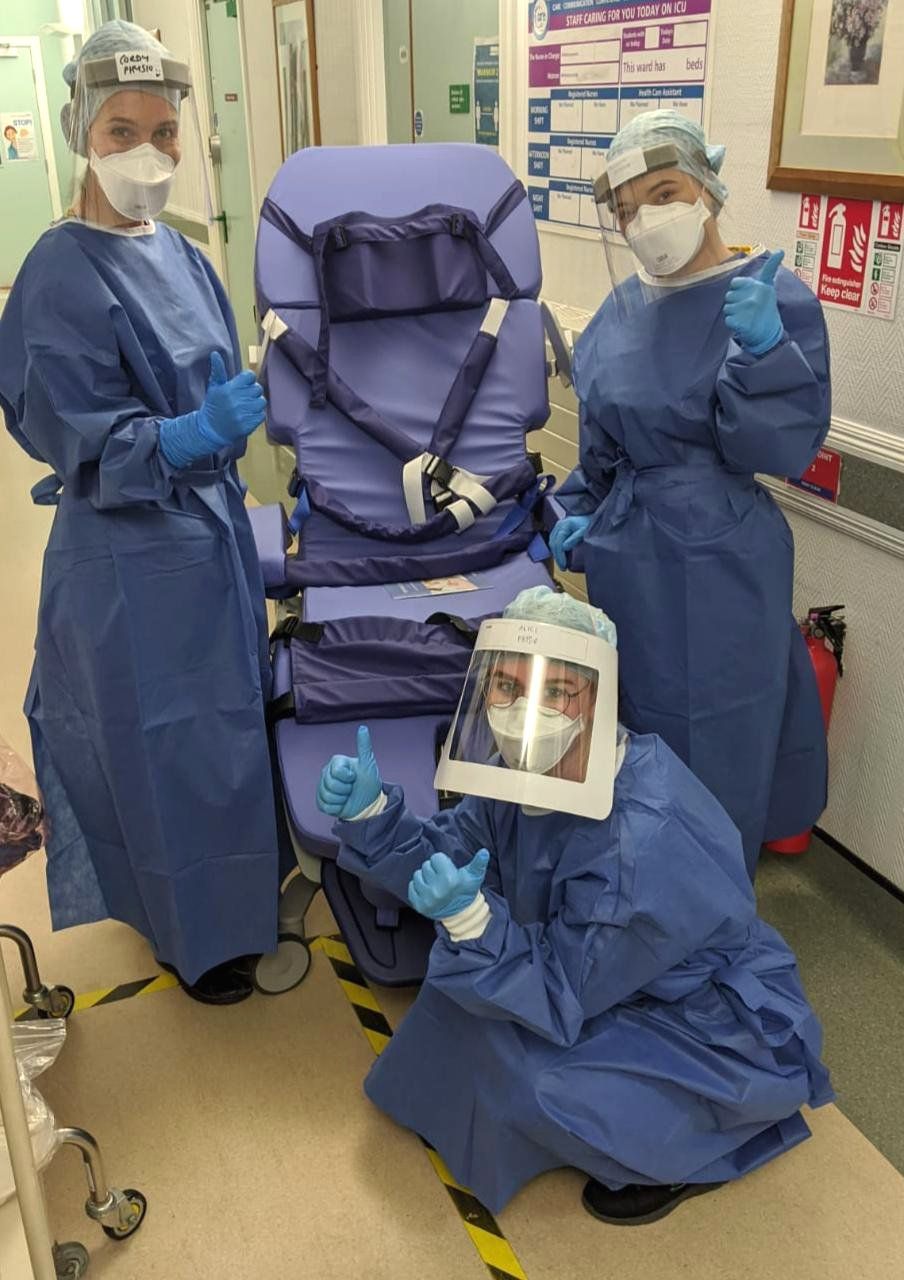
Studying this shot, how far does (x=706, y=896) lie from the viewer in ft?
5.19

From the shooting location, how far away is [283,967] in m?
2.19

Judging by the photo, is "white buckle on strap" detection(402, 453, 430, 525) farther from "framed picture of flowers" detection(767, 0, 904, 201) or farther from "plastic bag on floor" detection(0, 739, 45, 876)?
"plastic bag on floor" detection(0, 739, 45, 876)

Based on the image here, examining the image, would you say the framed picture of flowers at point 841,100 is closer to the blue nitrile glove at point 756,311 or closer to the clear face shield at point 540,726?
the blue nitrile glove at point 756,311

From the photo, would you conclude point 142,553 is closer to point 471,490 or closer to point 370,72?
point 471,490

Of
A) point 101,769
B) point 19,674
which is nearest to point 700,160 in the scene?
point 101,769

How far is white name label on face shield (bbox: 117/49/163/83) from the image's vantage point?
1.69 metres

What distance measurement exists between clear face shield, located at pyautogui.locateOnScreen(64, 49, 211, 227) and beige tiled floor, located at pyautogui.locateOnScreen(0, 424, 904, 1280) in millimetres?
1426

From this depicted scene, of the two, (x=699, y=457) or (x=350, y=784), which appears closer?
(x=350, y=784)

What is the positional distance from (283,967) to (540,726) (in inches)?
36.7

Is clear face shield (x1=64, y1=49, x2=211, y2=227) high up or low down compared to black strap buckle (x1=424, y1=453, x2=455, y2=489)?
up

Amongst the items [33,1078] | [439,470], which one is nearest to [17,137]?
[439,470]

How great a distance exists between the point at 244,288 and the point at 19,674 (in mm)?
2574

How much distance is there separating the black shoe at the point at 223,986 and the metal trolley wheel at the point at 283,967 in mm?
25

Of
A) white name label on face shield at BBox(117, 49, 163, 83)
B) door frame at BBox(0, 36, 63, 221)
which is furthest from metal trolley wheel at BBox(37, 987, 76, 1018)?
door frame at BBox(0, 36, 63, 221)
